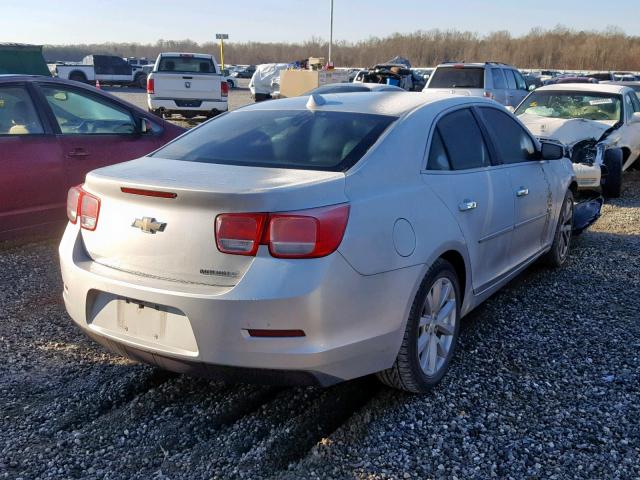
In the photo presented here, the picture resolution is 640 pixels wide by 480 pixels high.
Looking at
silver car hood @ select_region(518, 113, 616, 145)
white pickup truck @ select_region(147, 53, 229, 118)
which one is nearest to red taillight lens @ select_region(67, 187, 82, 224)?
silver car hood @ select_region(518, 113, 616, 145)

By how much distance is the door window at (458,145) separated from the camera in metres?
3.59

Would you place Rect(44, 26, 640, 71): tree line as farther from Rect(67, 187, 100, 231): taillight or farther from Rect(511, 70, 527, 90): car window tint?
Rect(67, 187, 100, 231): taillight

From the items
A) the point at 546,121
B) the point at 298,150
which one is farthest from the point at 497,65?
the point at 298,150

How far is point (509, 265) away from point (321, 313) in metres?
2.17

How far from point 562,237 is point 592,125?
421 centimetres

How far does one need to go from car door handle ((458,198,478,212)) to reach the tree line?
8000 cm

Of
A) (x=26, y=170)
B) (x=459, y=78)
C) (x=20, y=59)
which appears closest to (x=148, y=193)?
(x=26, y=170)

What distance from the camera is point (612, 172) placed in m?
8.60

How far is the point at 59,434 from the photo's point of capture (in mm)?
2990

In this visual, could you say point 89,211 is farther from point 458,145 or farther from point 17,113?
point 17,113

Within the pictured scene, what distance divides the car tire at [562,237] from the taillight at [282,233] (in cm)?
330

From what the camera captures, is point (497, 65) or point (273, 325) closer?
point (273, 325)

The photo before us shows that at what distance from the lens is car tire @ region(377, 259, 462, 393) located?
3.13 m

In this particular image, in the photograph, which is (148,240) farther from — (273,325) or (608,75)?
(608,75)
